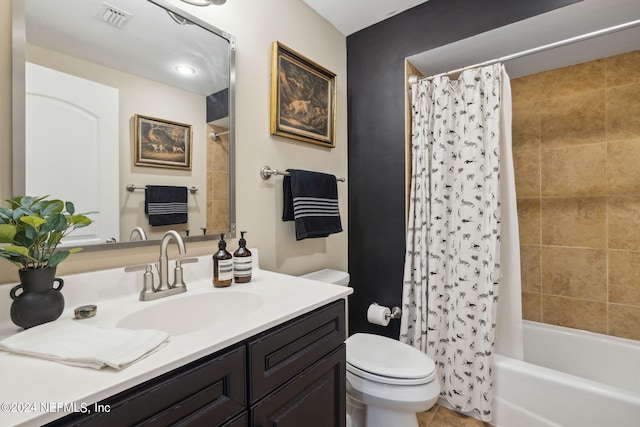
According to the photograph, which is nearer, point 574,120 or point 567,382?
point 567,382

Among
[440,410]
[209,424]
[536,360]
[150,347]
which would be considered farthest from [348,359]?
[536,360]

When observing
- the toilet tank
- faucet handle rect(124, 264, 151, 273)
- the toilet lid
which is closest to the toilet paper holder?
the toilet lid

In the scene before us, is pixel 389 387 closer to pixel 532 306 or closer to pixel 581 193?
pixel 532 306

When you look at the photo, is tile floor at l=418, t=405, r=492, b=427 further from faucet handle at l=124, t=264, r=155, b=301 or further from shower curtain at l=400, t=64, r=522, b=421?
faucet handle at l=124, t=264, r=155, b=301

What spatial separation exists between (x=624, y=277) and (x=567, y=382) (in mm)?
935

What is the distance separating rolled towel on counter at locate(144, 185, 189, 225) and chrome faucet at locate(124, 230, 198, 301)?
8 cm

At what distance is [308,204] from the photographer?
4.98 ft

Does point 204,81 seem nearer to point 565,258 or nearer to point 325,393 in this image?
point 325,393

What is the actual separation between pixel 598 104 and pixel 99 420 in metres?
2.70

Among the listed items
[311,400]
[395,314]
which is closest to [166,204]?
[311,400]

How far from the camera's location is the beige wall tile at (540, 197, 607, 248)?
71.3 inches

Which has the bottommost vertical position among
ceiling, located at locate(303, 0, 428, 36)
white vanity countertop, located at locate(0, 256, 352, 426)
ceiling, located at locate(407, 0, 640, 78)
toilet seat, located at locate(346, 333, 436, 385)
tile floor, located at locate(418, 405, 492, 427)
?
tile floor, located at locate(418, 405, 492, 427)

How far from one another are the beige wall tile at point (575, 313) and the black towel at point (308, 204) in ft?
5.25

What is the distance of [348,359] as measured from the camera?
134 cm
